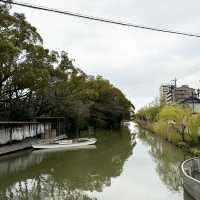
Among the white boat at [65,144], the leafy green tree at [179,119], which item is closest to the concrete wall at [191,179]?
the leafy green tree at [179,119]

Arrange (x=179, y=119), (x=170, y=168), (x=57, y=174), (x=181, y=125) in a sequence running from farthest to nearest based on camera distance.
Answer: (x=179, y=119), (x=181, y=125), (x=170, y=168), (x=57, y=174)

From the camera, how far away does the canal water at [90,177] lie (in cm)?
1336

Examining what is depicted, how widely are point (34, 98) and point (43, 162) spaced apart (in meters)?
14.7

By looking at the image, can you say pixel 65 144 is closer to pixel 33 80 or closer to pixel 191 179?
pixel 33 80

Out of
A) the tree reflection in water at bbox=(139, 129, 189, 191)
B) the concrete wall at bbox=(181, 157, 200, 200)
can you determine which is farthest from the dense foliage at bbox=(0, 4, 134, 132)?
the concrete wall at bbox=(181, 157, 200, 200)

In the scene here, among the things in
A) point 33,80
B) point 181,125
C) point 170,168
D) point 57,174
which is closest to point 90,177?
point 57,174

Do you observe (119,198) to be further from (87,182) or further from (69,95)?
(69,95)

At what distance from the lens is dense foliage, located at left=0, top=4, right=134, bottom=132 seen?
25.3m

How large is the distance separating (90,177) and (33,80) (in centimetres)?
1186

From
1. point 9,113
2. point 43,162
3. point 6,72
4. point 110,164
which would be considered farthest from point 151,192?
point 9,113

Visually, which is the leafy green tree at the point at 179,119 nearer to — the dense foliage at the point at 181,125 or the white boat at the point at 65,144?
the dense foliage at the point at 181,125

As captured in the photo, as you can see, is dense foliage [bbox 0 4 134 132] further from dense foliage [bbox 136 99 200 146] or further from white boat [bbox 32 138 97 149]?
dense foliage [bbox 136 99 200 146]

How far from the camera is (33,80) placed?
26438mm

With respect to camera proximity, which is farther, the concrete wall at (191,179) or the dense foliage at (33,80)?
the dense foliage at (33,80)
